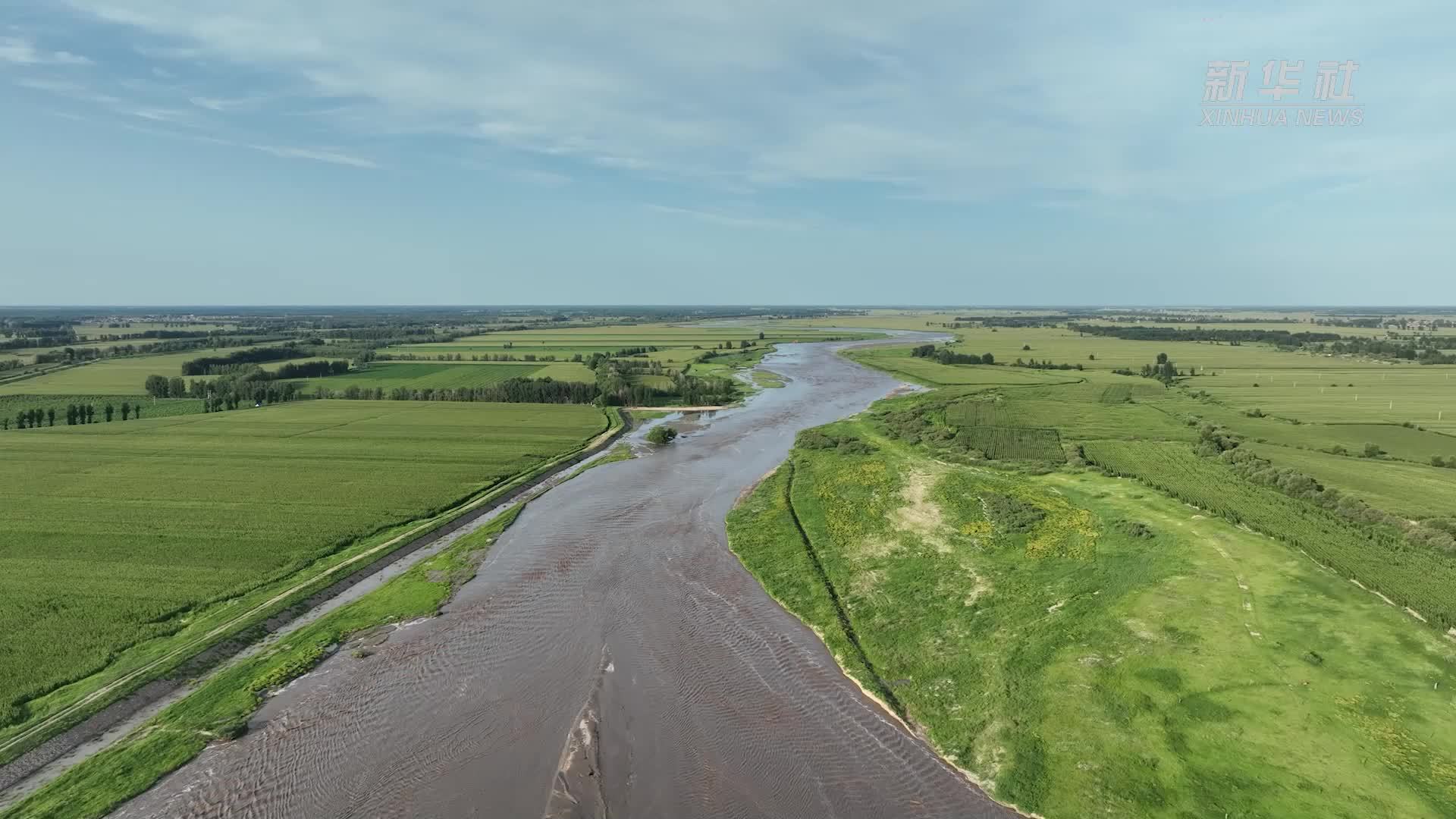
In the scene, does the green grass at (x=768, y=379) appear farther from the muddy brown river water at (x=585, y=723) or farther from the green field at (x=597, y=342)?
the muddy brown river water at (x=585, y=723)

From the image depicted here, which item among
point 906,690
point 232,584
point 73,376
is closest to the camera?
→ point 906,690

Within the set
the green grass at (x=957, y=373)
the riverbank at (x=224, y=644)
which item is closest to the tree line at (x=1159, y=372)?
the green grass at (x=957, y=373)

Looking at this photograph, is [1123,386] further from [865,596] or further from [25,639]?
[25,639]

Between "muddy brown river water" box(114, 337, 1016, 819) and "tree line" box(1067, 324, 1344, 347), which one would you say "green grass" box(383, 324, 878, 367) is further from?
"muddy brown river water" box(114, 337, 1016, 819)

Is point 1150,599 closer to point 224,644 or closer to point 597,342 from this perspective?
point 224,644

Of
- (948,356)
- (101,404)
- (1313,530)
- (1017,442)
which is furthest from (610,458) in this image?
(948,356)

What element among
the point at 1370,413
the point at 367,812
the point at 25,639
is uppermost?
the point at 1370,413

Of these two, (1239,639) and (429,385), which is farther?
(429,385)

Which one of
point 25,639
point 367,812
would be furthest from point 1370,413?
point 25,639
